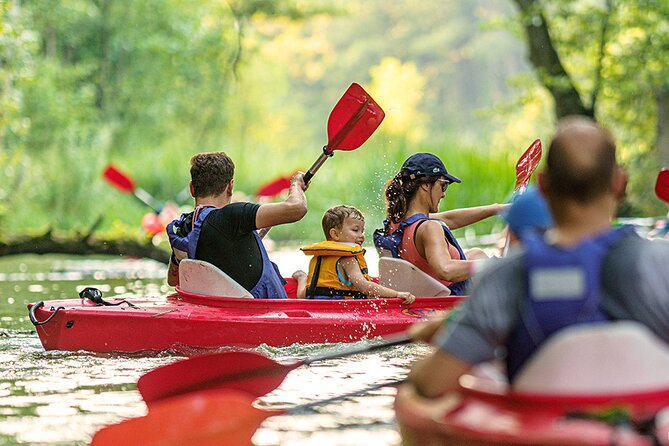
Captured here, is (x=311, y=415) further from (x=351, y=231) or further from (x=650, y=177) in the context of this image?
(x=650, y=177)

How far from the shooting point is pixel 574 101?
1407cm

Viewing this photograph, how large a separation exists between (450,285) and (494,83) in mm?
35411

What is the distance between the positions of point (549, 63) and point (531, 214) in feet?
39.4

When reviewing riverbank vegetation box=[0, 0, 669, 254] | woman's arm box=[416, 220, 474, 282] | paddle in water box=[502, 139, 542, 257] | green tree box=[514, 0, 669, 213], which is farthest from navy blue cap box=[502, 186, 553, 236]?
green tree box=[514, 0, 669, 213]

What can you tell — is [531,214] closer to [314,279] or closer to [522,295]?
[522,295]

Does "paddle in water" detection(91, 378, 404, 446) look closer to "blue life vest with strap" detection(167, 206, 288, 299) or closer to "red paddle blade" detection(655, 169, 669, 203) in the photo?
"blue life vest with strap" detection(167, 206, 288, 299)

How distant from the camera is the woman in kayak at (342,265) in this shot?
518 cm

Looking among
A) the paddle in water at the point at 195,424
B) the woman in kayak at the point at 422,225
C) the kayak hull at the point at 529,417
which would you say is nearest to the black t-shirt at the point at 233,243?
the woman in kayak at the point at 422,225

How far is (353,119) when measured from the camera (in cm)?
562

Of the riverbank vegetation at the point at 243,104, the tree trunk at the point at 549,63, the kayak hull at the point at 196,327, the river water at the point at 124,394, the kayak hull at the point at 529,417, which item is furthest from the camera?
the riverbank vegetation at the point at 243,104

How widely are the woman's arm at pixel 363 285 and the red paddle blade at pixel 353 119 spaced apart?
665 mm

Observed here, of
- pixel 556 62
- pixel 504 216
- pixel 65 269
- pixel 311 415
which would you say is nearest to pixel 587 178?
pixel 504 216

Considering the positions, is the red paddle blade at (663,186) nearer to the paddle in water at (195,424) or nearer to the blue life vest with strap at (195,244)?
the blue life vest with strap at (195,244)

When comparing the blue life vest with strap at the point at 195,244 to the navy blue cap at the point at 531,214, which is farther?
the blue life vest with strap at the point at 195,244
